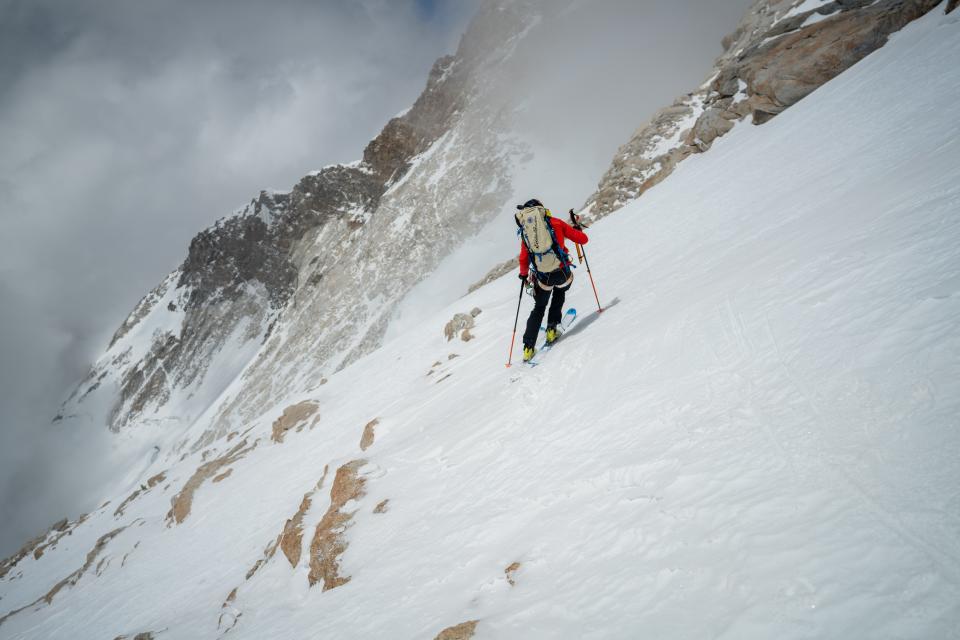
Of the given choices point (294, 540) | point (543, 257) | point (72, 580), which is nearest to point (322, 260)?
point (72, 580)

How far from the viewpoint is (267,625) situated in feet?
17.0

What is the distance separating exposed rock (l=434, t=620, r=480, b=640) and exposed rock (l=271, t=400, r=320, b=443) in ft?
53.4

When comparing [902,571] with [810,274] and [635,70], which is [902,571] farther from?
[635,70]

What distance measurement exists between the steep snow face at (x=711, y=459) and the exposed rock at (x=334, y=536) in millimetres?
40

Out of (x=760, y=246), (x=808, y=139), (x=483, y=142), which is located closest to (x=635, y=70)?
(x=483, y=142)

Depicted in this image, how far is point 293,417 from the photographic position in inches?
719

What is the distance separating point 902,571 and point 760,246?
5499 millimetres

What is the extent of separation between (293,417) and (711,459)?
18.6 metres

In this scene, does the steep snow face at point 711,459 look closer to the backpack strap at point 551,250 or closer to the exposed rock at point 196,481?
the backpack strap at point 551,250

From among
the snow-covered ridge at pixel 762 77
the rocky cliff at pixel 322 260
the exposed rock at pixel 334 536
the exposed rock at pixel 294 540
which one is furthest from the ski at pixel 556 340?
the rocky cliff at pixel 322 260

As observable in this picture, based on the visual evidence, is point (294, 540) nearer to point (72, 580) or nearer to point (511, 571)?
point (511, 571)

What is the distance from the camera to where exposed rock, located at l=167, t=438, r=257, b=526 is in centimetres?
1648

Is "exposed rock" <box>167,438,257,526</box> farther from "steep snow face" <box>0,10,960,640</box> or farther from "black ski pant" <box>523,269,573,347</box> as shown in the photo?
"black ski pant" <box>523,269,573,347</box>

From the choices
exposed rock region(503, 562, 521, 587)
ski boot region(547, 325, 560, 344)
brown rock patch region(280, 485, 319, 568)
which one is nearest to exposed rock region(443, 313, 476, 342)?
ski boot region(547, 325, 560, 344)
